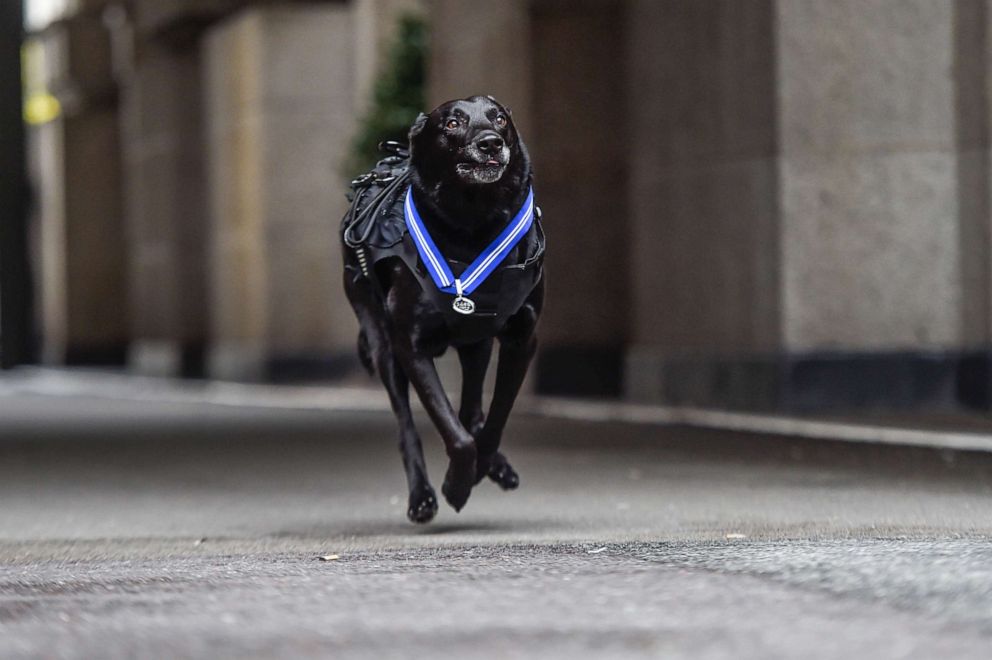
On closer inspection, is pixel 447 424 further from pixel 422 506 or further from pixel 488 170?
pixel 488 170

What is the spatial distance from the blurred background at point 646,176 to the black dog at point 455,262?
8.79 metres

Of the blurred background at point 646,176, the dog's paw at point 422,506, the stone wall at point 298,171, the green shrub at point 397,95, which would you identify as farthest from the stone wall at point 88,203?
the dog's paw at point 422,506

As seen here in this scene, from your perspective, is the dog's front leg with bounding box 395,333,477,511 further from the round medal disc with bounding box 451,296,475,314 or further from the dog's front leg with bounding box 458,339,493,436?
the dog's front leg with bounding box 458,339,493,436

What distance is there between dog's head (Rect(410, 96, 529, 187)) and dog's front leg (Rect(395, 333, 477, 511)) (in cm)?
75

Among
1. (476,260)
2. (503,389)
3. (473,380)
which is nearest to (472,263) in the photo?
(476,260)

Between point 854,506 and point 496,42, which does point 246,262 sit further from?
point 854,506

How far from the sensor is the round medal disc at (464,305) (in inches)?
330

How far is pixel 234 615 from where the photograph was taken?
6094 mm

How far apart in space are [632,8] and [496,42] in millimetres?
2825

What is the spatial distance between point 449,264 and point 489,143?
0.59 metres

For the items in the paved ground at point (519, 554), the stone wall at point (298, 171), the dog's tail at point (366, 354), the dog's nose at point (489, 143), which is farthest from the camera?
the stone wall at point (298, 171)

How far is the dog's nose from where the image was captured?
806 centimetres

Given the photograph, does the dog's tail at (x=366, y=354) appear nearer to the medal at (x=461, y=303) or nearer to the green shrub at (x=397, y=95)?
the medal at (x=461, y=303)

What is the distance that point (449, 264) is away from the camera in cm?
838
